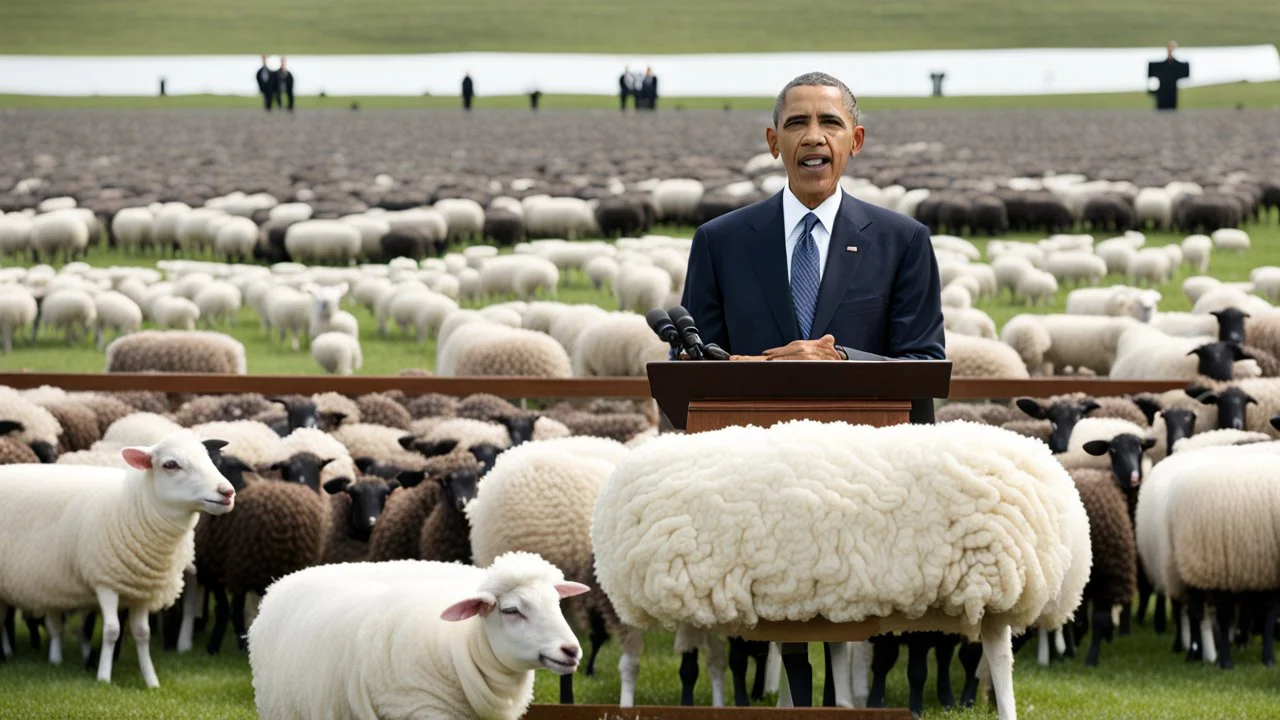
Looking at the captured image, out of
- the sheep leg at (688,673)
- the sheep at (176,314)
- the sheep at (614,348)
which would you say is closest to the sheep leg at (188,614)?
the sheep leg at (688,673)

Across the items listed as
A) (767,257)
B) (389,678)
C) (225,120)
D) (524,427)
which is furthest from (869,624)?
(225,120)

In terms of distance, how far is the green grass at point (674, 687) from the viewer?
7.55 metres

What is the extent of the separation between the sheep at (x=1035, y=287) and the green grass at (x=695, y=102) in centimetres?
4597

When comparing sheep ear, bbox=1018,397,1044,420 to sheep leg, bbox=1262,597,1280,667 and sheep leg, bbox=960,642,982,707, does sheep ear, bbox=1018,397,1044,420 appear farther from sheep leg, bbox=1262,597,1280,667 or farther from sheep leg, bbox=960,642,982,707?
sheep leg, bbox=960,642,982,707

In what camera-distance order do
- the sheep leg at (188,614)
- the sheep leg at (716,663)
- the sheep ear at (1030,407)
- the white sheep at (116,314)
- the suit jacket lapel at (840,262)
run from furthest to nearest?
the white sheep at (116,314) < the sheep ear at (1030,407) < the sheep leg at (188,614) < the sheep leg at (716,663) < the suit jacket lapel at (840,262)

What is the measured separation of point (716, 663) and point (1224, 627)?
281 centimetres

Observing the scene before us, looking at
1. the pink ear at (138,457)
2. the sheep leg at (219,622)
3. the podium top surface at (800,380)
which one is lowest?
the sheep leg at (219,622)

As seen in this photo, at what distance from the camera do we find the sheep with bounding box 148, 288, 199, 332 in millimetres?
21672

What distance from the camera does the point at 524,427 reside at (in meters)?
11.1

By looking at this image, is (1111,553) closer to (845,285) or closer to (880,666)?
(880,666)

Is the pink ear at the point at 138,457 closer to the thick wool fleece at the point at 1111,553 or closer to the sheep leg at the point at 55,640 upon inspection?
the sheep leg at the point at 55,640

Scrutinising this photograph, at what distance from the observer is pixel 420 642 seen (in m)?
5.33

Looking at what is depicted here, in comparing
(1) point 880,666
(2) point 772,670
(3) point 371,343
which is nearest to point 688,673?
(2) point 772,670

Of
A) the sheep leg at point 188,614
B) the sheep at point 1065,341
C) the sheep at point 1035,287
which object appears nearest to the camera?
the sheep leg at point 188,614
